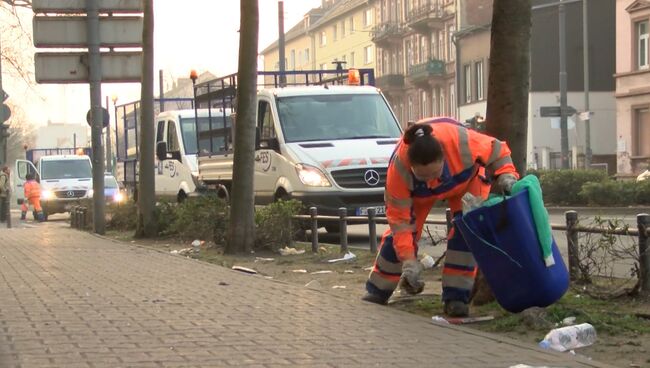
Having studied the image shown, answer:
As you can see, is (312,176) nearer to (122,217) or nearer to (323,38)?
(122,217)

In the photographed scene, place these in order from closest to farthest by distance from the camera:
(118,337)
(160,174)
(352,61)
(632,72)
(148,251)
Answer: (118,337)
(148,251)
(160,174)
(632,72)
(352,61)

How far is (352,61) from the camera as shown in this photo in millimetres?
76625

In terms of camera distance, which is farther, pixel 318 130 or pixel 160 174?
pixel 160 174

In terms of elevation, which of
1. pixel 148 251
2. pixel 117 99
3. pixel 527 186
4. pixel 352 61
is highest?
pixel 352 61

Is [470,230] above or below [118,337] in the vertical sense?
above

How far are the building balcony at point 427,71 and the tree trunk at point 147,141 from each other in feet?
134

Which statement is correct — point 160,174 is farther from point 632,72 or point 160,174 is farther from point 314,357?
point 632,72

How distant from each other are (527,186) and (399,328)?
133 cm

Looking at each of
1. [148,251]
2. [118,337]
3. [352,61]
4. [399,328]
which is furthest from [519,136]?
[352,61]

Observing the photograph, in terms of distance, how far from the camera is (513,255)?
6555 millimetres

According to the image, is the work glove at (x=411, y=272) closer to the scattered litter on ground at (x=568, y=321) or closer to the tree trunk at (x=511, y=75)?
the tree trunk at (x=511, y=75)

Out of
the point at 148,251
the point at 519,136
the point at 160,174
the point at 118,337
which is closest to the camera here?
the point at 118,337

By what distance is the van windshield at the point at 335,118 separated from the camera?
15.8 m

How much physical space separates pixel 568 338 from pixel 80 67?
550 inches
